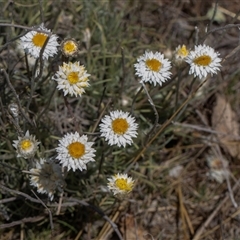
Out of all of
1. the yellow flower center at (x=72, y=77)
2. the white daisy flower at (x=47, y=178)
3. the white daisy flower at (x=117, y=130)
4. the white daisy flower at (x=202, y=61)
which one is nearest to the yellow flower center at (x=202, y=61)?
the white daisy flower at (x=202, y=61)

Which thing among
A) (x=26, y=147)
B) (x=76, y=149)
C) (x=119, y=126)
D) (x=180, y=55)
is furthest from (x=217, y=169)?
(x=26, y=147)

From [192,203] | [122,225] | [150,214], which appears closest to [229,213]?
[192,203]

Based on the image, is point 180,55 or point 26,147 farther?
point 180,55

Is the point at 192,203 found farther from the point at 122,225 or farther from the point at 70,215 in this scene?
the point at 70,215

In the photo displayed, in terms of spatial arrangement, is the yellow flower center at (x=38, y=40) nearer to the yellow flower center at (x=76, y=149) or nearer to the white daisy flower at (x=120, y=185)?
the yellow flower center at (x=76, y=149)

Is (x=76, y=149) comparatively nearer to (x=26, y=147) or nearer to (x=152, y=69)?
(x=26, y=147)

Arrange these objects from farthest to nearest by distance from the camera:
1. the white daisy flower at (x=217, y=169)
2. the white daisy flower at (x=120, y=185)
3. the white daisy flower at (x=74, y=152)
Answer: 1. the white daisy flower at (x=217, y=169)
2. the white daisy flower at (x=120, y=185)
3. the white daisy flower at (x=74, y=152)

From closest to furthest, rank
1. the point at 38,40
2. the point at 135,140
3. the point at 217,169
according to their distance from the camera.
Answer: the point at 38,40, the point at 135,140, the point at 217,169
